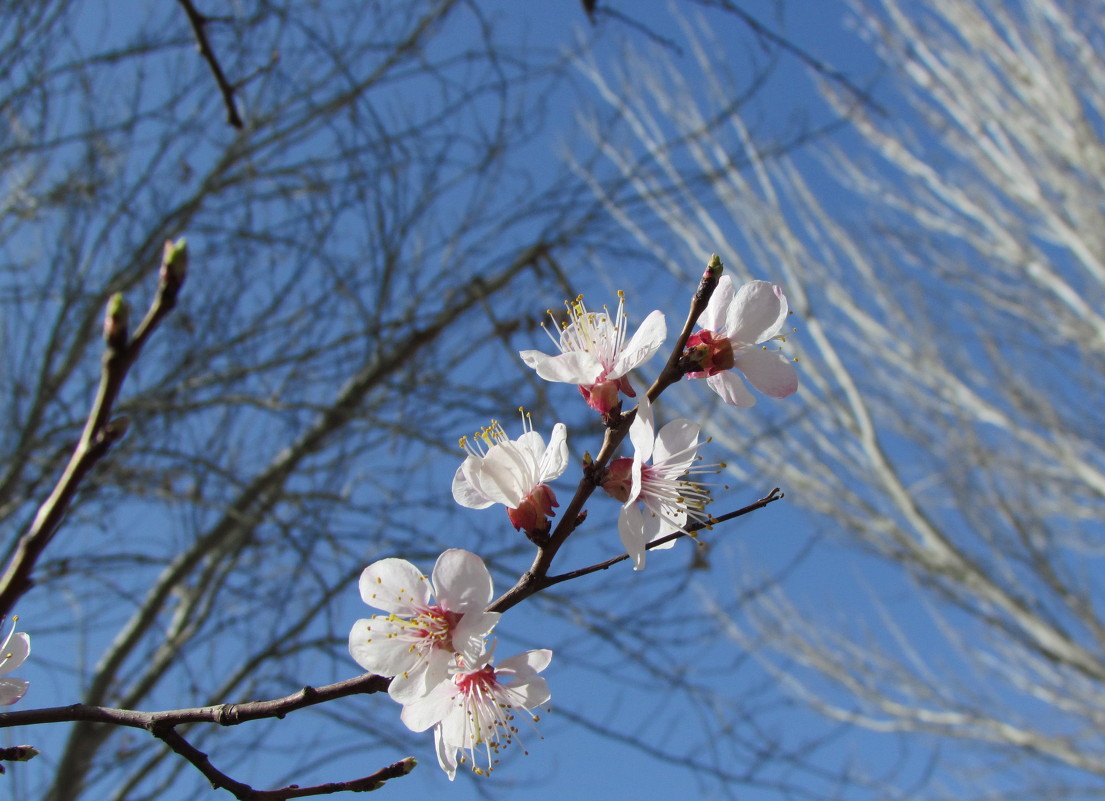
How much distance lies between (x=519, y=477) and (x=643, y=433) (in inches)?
4.4

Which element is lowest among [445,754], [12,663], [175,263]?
[445,754]

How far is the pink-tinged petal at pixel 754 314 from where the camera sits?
706 millimetres

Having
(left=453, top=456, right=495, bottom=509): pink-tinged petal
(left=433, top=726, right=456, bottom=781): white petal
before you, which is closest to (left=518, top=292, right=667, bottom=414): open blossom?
(left=453, top=456, right=495, bottom=509): pink-tinged petal

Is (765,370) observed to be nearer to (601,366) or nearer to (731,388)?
(731,388)

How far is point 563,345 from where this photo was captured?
0.91m

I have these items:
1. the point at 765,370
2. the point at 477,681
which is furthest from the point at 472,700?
the point at 765,370

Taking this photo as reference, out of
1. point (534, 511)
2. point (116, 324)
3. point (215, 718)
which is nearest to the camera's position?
point (116, 324)

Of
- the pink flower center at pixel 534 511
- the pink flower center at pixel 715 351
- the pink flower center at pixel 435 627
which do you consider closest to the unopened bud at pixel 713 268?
the pink flower center at pixel 715 351

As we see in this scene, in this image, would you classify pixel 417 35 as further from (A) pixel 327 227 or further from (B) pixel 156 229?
(B) pixel 156 229

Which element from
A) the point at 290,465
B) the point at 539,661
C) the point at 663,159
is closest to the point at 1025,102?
the point at 663,159

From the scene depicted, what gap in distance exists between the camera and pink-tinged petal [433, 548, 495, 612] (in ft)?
2.14

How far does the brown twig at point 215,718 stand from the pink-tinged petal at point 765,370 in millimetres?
416

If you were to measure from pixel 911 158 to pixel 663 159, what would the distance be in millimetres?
3202

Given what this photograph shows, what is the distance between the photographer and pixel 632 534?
2.10 feet
